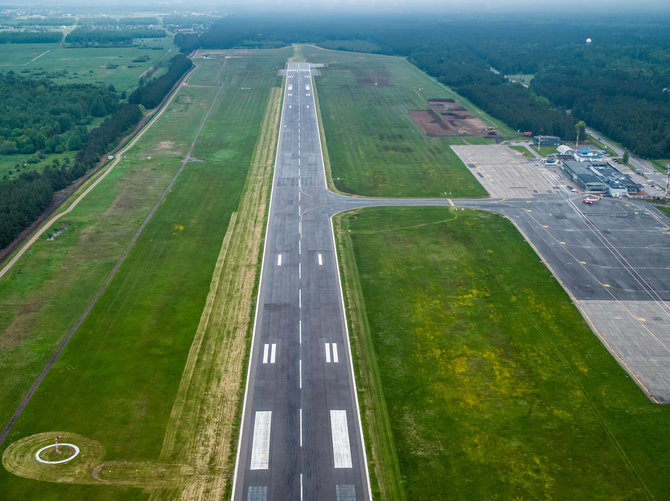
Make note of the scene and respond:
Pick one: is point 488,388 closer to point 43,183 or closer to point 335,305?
point 335,305

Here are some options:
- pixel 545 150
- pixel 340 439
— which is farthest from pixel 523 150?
pixel 340 439

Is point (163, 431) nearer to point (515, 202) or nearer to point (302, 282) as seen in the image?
point (302, 282)

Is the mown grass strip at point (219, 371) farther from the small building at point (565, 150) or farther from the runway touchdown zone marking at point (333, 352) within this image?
the small building at point (565, 150)

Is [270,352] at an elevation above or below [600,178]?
below

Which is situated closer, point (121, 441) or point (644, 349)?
point (121, 441)

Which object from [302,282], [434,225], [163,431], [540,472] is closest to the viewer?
[540,472]

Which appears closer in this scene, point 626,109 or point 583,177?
point 583,177

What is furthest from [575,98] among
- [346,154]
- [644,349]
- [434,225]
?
[644,349]
